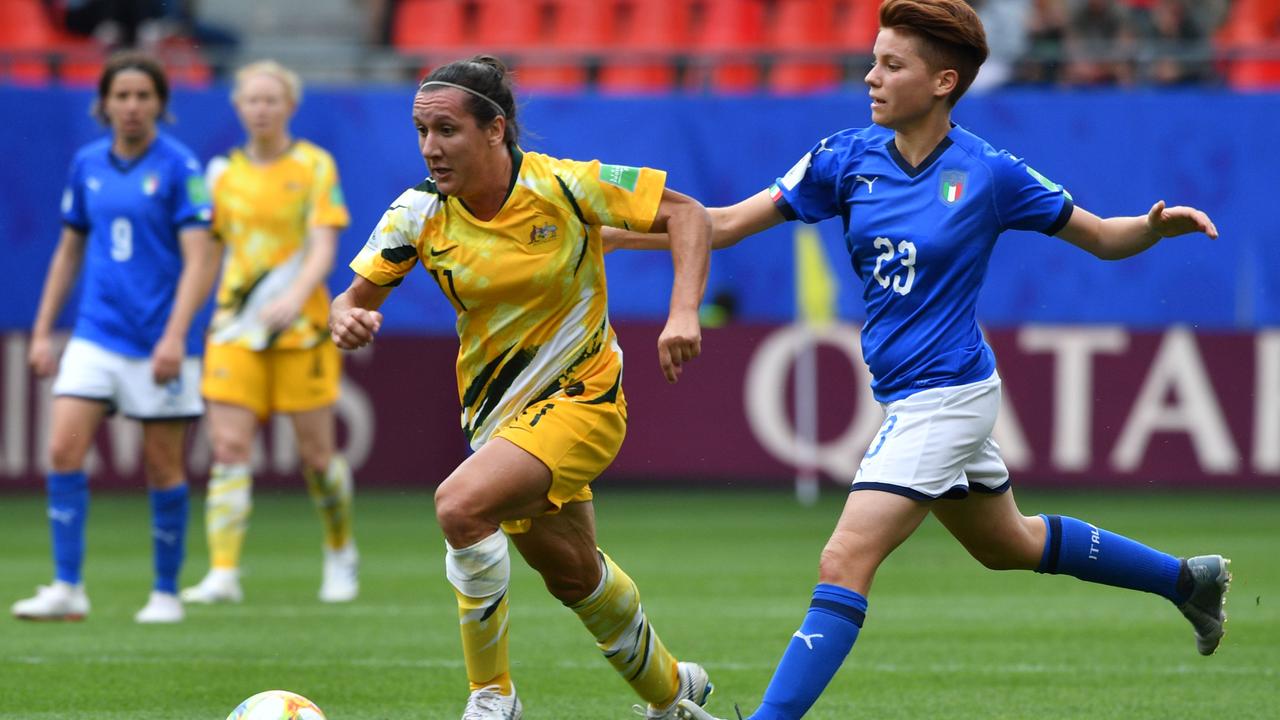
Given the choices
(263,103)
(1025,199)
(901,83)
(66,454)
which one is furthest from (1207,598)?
(263,103)

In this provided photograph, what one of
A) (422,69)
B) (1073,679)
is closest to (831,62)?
(422,69)

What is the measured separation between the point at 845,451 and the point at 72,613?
23.7ft

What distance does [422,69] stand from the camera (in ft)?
56.3

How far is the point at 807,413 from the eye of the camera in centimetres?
1446

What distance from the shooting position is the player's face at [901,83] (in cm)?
541

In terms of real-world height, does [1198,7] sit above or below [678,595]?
above

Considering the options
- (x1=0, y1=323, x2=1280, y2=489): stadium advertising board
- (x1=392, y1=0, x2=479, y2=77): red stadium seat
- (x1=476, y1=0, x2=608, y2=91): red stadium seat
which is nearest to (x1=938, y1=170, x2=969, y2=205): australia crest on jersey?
(x1=0, y1=323, x2=1280, y2=489): stadium advertising board

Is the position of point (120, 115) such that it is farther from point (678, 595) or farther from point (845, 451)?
point (845, 451)

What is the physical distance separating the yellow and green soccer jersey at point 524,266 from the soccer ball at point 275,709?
98 cm

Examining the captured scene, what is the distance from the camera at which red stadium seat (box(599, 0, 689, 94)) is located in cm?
1741

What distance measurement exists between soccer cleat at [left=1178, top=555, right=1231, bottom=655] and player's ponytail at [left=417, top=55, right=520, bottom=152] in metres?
2.54

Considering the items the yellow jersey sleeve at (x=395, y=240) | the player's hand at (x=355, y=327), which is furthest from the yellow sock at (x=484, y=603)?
the yellow jersey sleeve at (x=395, y=240)

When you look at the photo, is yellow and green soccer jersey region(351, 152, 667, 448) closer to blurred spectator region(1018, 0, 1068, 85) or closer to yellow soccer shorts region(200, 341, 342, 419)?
yellow soccer shorts region(200, 341, 342, 419)

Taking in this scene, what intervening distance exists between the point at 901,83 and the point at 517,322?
1326 millimetres
